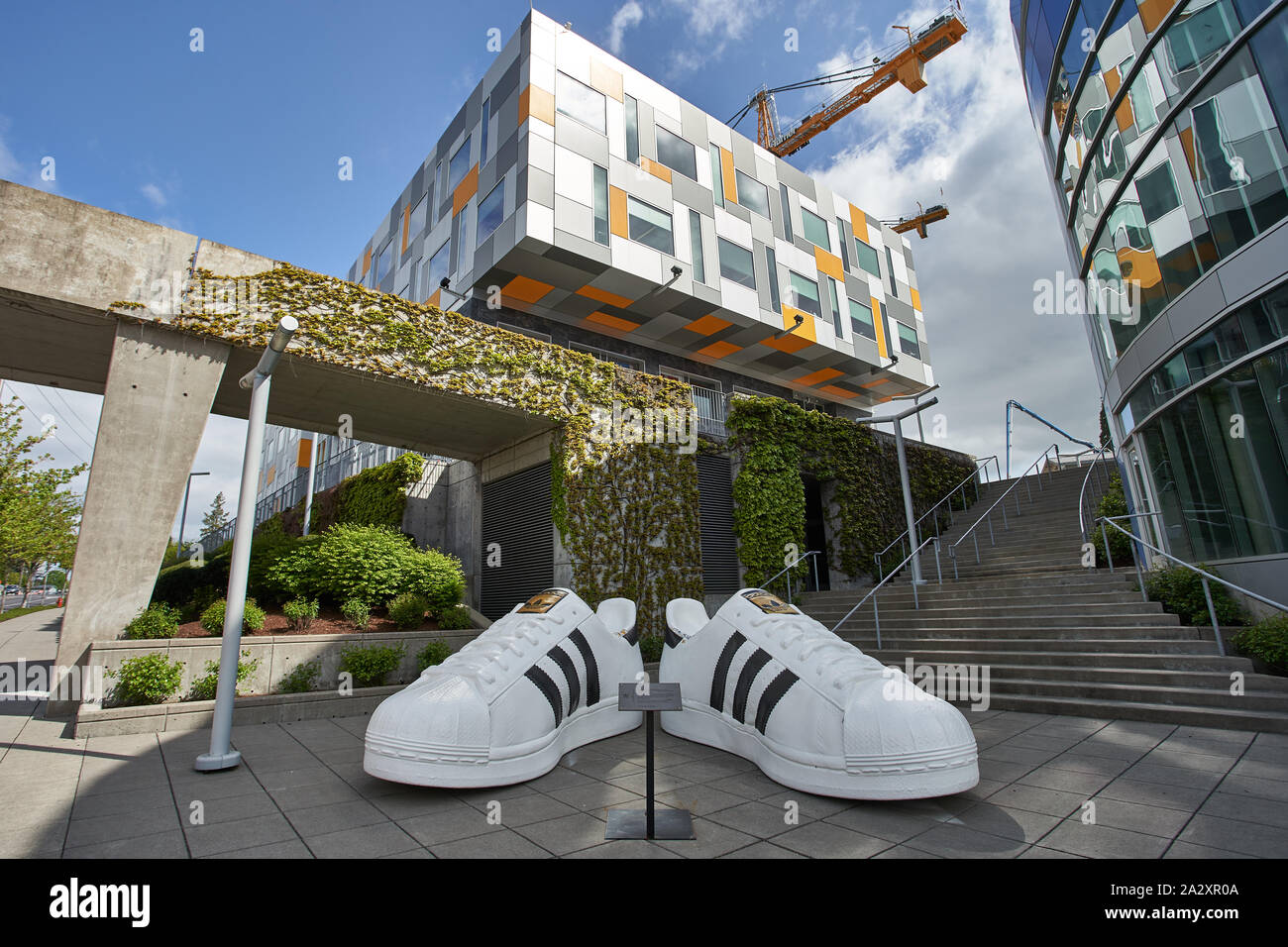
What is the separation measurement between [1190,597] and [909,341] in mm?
18121

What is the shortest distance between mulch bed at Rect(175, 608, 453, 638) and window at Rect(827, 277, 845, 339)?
16995 millimetres

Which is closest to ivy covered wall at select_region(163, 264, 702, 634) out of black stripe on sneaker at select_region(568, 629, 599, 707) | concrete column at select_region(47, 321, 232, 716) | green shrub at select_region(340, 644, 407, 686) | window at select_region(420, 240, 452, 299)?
concrete column at select_region(47, 321, 232, 716)

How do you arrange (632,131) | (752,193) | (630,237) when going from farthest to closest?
(752,193) < (632,131) < (630,237)

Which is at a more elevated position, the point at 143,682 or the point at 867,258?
the point at 867,258

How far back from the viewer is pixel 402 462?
13977 millimetres

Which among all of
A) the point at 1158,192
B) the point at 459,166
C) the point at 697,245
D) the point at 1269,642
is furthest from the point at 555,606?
the point at 459,166

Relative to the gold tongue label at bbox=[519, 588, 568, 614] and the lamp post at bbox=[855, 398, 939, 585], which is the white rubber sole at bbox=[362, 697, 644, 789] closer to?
the gold tongue label at bbox=[519, 588, 568, 614]

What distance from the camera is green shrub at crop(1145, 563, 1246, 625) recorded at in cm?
748

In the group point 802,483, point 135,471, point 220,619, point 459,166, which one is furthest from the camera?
point 459,166

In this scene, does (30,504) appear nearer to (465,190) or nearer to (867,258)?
(465,190)

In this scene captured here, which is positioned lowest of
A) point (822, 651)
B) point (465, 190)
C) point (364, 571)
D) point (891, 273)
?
point (822, 651)

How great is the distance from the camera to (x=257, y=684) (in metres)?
6.96

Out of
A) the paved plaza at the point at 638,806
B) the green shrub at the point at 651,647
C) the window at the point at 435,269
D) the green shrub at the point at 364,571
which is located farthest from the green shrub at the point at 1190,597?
the window at the point at 435,269

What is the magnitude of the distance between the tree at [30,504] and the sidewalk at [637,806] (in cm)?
1119
